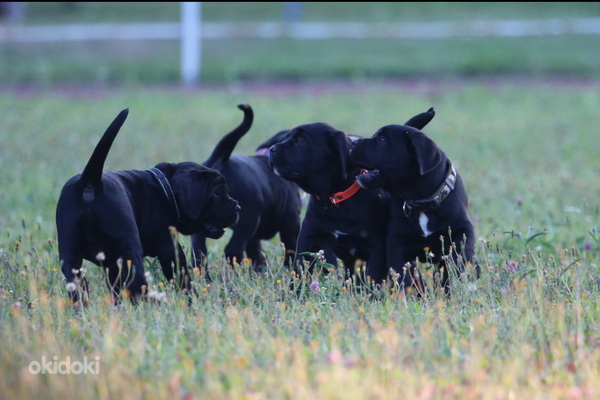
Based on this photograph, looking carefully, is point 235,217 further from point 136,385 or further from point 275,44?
point 275,44

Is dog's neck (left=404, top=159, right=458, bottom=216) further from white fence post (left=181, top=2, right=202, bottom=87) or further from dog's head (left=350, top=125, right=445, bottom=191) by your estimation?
white fence post (left=181, top=2, right=202, bottom=87)

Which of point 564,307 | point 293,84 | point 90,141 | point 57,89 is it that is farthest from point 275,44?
point 564,307

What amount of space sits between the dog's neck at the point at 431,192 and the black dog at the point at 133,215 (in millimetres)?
1051

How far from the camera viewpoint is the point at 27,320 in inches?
163

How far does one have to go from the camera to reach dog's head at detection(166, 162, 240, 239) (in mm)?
5172

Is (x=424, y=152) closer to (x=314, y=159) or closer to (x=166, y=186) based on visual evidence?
(x=314, y=159)

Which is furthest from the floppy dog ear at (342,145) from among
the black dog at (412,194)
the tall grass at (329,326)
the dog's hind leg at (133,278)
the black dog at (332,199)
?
the dog's hind leg at (133,278)

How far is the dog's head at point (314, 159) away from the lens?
17.8 ft

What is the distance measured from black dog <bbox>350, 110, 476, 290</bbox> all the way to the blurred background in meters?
15.8

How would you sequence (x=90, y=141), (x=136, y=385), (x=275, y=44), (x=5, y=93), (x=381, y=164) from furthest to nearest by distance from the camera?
1. (x=275, y=44)
2. (x=5, y=93)
3. (x=90, y=141)
4. (x=381, y=164)
5. (x=136, y=385)

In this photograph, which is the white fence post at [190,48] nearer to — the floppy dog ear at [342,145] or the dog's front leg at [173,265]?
the floppy dog ear at [342,145]

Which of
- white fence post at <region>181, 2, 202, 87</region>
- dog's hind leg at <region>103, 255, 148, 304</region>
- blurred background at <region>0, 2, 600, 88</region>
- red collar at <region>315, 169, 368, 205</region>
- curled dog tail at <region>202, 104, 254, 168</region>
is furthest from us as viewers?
blurred background at <region>0, 2, 600, 88</region>

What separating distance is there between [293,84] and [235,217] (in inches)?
604

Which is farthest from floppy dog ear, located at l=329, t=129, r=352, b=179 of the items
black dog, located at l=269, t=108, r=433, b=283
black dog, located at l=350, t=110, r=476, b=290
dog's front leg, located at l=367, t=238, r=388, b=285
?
dog's front leg, located at l=367, t=238, r=388, b=285
